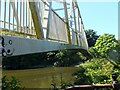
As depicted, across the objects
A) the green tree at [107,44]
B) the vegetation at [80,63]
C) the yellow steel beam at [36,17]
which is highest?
the green tree at [107,44]

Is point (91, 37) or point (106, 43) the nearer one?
point (106, 43)

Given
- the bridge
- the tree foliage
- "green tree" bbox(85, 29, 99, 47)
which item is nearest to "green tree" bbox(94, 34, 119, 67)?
the tree foliage

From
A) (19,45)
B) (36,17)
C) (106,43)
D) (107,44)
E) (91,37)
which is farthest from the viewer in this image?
(91,37)

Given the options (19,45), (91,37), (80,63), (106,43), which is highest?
(91,37)

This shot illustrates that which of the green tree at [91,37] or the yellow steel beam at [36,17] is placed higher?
the green tree at [91,37]

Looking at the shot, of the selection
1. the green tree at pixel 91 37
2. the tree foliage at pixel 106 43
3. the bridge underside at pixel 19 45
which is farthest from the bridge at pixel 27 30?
the green tree at pixel 91 37

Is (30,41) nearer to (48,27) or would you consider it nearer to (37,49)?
(37,49)

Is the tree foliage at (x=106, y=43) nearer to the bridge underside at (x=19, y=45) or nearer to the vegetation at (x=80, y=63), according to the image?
the vegetation at (x=80, y=63)

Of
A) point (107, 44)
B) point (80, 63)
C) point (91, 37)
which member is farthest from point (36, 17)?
point (91, 37)

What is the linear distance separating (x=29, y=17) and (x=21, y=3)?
→ 38cm

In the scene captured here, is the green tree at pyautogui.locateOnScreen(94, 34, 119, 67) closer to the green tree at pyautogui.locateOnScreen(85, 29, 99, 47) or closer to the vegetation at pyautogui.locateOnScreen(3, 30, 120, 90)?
the vegetation at pyautogui.locateOnScreen(3, 30, 120, 90)

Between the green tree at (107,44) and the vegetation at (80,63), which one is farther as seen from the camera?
the green tree at (107,44)

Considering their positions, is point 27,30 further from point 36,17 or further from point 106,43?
point 106,43

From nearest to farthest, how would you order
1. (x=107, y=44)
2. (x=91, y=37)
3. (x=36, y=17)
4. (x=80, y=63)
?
(x=36, y=17) → (x=80, y=63) → (x=107, y=44) → (x=91, y=37)
